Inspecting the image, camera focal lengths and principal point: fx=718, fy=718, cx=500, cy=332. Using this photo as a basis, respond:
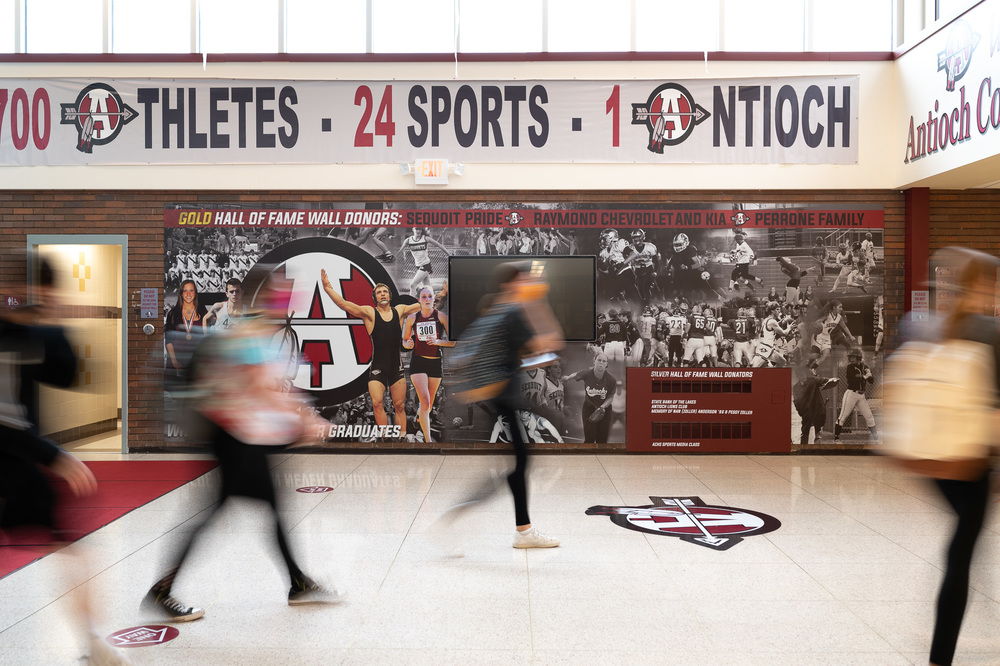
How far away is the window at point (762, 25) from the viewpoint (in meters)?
8.34

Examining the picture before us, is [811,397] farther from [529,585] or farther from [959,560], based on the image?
[959,560]

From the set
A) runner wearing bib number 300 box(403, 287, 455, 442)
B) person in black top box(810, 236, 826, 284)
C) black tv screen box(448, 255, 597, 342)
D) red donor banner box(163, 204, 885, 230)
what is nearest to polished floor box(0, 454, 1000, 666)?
runner wearing bib number 300 box(403, 287, 455, 442)

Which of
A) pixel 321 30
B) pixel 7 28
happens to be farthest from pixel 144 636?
pixel 7 28

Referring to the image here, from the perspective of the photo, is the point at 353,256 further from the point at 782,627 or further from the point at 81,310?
the point at 782,627

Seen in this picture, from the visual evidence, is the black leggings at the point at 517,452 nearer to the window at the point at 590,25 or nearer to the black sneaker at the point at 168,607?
the black sneaker at the point at 168,607

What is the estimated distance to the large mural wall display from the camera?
26.8 feet

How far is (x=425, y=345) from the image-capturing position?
818 cm

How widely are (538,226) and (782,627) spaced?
5.51 metres

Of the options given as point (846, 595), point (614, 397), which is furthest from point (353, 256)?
point (846, 595)

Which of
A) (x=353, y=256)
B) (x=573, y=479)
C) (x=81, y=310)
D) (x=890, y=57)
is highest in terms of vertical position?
(x=890, y=57)

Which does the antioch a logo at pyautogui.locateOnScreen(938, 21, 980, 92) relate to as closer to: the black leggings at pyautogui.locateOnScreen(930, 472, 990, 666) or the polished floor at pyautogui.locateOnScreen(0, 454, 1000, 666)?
the polished floor at pyautogui.locateOnScreen(0, 454, 1000, 666)

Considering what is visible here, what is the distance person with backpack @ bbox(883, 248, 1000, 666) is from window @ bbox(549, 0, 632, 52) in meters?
6.32

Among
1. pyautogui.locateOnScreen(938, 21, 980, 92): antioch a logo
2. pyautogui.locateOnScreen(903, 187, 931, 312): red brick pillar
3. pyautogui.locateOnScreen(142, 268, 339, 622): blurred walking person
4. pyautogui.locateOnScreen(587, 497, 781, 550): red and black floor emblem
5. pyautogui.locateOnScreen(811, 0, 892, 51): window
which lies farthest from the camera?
pyautogui.locateOnScreen(811, 0, 892, 51): window

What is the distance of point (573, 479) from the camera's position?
6895mm
